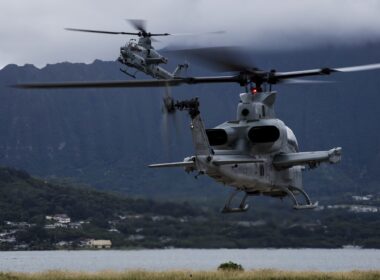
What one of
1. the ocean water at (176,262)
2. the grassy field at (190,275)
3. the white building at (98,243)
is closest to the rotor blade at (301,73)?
the grassy field at (190,275)

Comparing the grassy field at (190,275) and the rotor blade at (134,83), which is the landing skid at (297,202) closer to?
the grassy field at (190,275)

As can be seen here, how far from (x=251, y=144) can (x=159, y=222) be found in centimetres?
3467

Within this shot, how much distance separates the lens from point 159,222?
7506 cm

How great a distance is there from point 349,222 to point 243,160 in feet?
152

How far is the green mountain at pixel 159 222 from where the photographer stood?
205 feet

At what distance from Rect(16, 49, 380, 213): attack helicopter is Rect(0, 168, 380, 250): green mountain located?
1224 centimetres

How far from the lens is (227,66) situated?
129ft

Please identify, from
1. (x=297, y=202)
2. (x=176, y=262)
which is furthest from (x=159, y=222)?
(x=176, y=262)

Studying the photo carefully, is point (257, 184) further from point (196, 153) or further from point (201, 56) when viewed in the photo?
point (201, 56)

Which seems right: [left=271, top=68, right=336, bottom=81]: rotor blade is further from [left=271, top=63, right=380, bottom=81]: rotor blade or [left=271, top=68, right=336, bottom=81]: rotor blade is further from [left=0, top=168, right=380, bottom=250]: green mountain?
[left=0, top=168, right=380, bottom=250]: green mountain

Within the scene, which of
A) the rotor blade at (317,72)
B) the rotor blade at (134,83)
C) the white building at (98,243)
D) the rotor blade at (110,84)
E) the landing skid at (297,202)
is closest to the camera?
the rotor blade at (110,84)

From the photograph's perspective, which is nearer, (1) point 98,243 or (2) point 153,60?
(2) point 153,60

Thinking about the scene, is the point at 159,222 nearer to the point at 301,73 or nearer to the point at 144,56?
the point at 144,56

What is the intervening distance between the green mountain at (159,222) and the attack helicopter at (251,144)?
1224 centimetres
